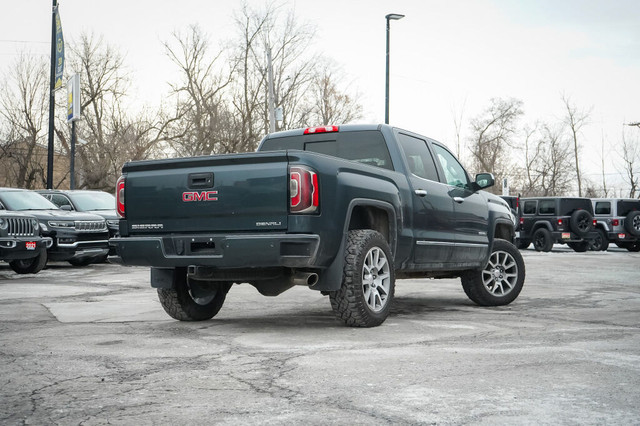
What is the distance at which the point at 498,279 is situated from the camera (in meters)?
9.63

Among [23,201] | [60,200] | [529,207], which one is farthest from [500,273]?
[529,207]

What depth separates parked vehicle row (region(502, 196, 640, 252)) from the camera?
26141 mm

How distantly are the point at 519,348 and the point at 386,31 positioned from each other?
2850cm

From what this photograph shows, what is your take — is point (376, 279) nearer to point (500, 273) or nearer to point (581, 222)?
point (500, 273)

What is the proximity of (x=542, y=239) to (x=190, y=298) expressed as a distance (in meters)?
20.6

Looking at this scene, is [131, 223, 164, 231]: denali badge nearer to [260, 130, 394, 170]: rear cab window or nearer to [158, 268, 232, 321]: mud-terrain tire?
[158, 268, 232, 321]: mud-terrain tire

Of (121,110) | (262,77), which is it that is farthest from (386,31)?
(121,110)

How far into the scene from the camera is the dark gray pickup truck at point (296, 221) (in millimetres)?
6461

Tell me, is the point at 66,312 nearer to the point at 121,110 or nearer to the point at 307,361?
the point at 307,361

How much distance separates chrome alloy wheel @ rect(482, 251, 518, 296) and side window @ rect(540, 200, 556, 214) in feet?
57.2

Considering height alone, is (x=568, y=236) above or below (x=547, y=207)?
below

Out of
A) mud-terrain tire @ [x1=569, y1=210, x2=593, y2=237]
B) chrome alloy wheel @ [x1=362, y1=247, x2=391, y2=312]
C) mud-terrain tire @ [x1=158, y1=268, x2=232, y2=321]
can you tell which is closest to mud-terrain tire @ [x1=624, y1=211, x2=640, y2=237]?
mud-terrain tire @ [x1=569, y1=210, x2=593, y2=237]

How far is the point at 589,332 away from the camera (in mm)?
6973

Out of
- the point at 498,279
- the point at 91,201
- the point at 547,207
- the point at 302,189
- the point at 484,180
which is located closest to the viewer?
the point at 302,189
